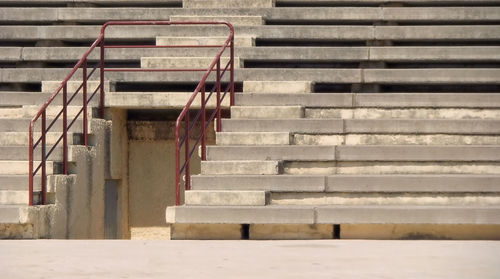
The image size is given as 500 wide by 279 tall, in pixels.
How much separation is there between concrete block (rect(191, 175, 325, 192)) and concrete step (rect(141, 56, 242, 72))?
270cm

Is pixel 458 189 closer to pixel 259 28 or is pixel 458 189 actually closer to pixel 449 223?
pixel 449 223

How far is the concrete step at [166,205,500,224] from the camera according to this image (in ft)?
38.3

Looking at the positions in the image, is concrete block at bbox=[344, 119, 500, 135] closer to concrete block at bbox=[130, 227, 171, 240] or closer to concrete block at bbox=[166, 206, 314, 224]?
concrete block at bbox=[166, 206, 314, 224]

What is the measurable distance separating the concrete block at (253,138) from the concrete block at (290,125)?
21 cm

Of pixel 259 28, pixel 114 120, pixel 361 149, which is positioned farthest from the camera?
→ pixel 259 28

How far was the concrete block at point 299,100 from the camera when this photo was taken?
14.0 meters

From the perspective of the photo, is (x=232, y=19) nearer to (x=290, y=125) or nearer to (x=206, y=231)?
(x=290, y=125)

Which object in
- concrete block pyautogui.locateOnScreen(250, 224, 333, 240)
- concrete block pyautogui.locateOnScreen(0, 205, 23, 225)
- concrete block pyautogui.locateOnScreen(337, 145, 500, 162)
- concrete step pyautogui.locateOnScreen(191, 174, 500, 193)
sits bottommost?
concrete block pyautogui.locateOnScreen(250, 224, 333, 240)

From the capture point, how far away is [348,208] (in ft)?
38.8

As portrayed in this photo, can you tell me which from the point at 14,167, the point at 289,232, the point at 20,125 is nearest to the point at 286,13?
the point at 20,125

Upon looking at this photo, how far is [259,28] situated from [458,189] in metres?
4.34

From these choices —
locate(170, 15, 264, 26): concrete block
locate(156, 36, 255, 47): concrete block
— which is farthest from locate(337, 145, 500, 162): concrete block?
locate(170, 15, 264, 26): concrete block
